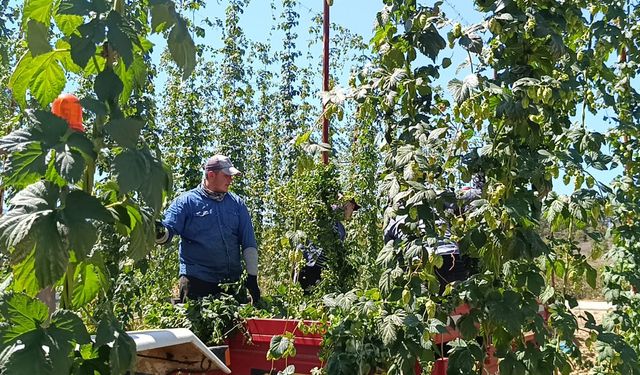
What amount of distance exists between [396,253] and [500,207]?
430 millimetres

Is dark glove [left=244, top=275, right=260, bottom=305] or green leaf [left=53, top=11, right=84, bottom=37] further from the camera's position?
dark glove [left=244, top=275, right=260, bottom=305]

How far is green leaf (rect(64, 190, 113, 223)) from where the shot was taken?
167 cm

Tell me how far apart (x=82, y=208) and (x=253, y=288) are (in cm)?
288

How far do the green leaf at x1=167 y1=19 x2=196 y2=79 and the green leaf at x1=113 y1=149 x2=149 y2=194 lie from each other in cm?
25

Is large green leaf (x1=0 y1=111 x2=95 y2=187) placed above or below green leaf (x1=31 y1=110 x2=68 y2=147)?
below

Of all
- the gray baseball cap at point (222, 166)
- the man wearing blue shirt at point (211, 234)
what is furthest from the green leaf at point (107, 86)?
the gray baseball cap at point (222, 166)

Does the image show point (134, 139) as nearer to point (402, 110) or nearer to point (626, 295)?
point (402, 110)

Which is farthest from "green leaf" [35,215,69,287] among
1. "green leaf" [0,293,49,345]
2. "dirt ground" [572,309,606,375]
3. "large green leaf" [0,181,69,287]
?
"dirt ground" [572,309,606,375]

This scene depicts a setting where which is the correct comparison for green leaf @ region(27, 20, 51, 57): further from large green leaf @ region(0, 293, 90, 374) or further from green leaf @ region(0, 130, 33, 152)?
large green leaf @ region(0, 293, 90, 374)

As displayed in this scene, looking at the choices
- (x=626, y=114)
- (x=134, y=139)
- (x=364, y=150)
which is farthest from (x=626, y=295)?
(x=134, y=139)

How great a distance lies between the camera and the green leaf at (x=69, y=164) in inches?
63.4

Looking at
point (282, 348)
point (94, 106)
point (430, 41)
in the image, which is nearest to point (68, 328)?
point (94, 106)

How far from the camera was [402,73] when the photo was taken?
9.75 feet

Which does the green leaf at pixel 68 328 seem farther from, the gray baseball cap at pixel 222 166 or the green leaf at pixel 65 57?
the gray baseball cap at pixel 222 166
